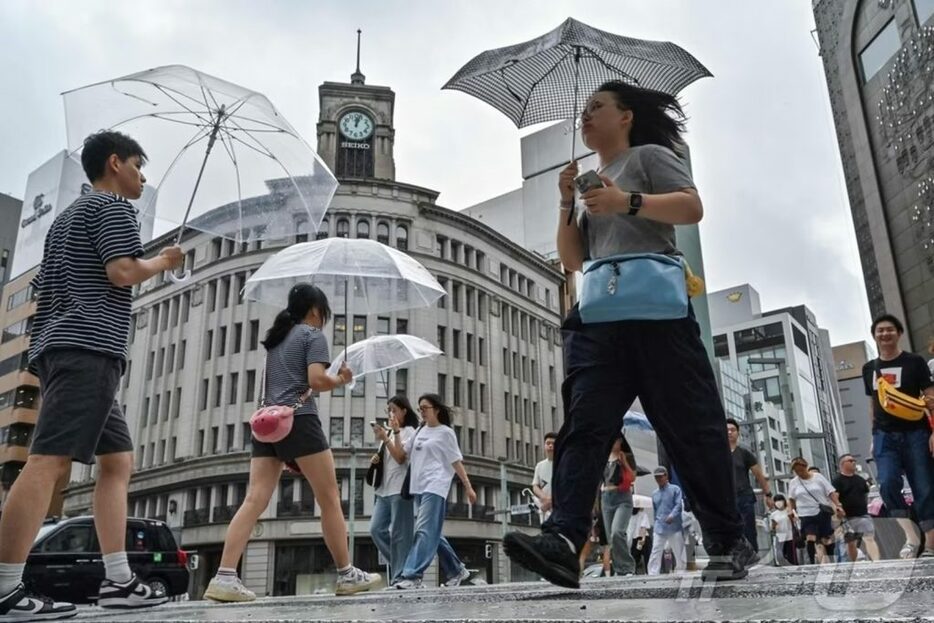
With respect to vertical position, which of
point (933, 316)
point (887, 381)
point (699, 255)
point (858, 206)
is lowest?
point (887, 381)

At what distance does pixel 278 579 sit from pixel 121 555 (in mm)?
38299

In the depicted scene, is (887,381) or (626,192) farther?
(887,381)

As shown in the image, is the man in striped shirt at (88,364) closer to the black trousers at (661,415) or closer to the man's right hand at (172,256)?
the man's right hand at (172,256)

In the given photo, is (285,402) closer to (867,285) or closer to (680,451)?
(680,451)

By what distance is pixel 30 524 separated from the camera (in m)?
2.92

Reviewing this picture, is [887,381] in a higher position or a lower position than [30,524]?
higher

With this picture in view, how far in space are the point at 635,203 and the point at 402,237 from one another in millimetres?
45570

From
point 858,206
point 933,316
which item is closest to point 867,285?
point 858,206

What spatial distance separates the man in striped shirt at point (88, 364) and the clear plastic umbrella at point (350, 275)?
4.74 m

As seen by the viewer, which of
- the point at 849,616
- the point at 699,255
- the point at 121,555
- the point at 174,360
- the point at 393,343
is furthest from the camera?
the point at 174,360

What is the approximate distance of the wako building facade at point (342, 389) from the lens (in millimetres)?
40344

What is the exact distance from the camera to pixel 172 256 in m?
3.54

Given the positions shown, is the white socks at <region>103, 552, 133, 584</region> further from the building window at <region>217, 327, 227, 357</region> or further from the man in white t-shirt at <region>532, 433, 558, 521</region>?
the building window at <region>217, 327, 227, 357</region>

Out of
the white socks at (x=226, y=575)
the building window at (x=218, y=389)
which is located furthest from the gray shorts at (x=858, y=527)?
the building window at (x=218, y=389)
